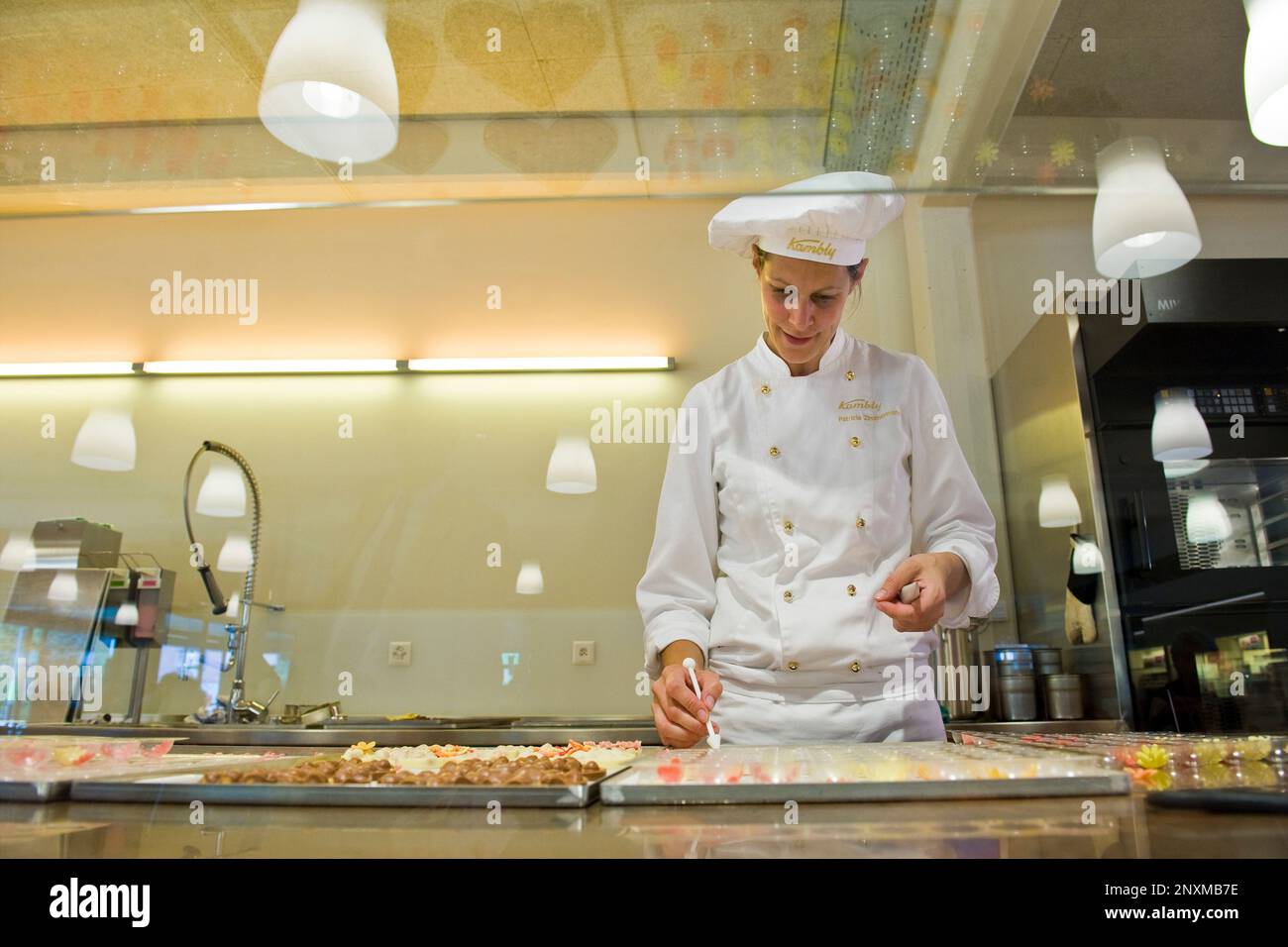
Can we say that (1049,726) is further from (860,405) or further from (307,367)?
(307,367)

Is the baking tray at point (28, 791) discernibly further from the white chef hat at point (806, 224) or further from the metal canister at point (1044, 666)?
the metal canister at point (1044, 666)

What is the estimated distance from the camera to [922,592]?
1.07 metres

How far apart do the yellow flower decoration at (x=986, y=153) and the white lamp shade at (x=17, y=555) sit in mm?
3110

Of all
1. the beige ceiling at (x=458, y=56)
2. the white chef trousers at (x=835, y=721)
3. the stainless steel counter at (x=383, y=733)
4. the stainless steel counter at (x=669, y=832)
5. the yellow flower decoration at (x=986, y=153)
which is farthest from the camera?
the yellow flower decoration at (x=986, y=153)

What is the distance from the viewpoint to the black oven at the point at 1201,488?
7.03 feet

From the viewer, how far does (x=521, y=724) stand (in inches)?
97.4

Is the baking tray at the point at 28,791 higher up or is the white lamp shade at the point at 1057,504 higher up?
the white lamp shade at the point at 1057,504

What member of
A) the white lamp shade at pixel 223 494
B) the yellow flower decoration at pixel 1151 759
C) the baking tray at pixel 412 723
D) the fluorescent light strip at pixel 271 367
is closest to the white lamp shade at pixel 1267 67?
the yellow flower decoration at pixel 1151 759

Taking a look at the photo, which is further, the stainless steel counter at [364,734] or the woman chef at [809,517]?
the stainless steel counter at [364,734]

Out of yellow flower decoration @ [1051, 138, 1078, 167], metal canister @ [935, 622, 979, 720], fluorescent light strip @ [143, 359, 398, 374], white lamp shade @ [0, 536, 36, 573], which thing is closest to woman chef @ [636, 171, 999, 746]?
yellow flower decoration @ [1051, 138, 1078, 167]

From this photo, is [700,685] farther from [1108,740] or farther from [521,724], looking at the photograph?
[521,724]

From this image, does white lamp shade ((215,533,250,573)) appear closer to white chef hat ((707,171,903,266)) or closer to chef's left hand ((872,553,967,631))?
white chef hat ((707,171,903,266))

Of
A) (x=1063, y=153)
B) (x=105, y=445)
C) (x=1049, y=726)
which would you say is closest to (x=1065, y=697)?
(x=1049, y=726)

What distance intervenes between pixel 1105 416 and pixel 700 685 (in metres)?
1.74
